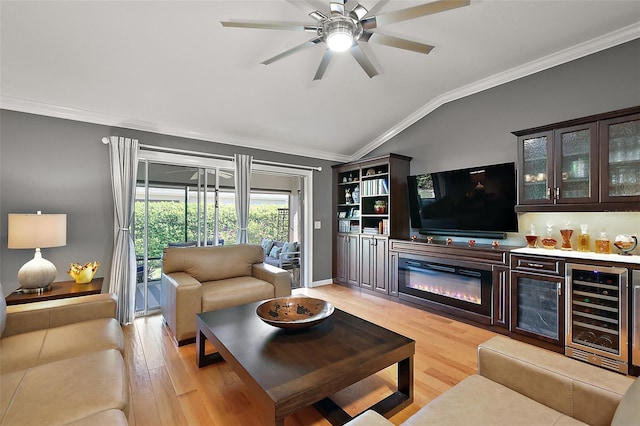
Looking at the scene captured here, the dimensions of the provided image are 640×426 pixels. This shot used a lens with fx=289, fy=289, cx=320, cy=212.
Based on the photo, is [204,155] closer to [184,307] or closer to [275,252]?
[184,307]

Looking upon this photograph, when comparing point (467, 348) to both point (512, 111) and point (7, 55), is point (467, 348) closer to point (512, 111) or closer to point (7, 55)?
point (512, 111)

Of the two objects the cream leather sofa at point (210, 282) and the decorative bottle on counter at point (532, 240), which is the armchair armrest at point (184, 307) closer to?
the cream leather sofa at point (210, 282)

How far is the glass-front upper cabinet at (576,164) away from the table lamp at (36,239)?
15.7 ft

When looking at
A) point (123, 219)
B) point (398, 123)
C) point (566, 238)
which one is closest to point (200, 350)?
point (123, 219)

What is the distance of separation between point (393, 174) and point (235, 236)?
261 centimetres

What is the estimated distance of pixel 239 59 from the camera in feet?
9.59

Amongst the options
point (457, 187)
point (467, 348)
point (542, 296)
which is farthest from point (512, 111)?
point (467, 348)

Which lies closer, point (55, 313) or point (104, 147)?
point (55, 313)

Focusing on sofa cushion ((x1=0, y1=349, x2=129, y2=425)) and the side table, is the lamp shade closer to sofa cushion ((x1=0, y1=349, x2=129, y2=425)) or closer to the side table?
the side table

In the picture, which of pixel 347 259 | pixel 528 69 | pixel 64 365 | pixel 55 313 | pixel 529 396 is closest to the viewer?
pixel 529 396

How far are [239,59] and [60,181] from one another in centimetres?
241

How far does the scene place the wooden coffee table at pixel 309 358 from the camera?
1.42 meters

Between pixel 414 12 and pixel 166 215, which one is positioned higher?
pixel 414 12

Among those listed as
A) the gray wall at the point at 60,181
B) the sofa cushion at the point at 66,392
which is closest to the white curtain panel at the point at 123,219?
the gray wall at the point at 60,181
